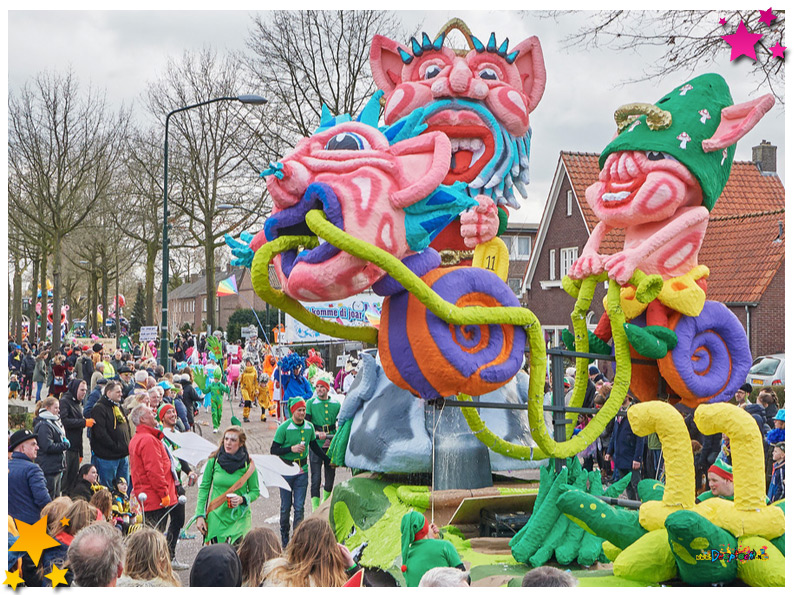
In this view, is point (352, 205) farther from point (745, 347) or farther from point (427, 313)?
point (745, 347)

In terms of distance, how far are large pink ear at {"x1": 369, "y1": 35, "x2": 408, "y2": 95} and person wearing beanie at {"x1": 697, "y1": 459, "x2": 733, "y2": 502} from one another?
4.19m

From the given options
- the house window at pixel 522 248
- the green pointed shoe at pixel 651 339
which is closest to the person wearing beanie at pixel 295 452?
the green pointed shoe at pixel 651 339

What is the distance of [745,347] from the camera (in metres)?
5.99

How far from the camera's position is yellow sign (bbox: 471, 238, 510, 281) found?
6.51 meters

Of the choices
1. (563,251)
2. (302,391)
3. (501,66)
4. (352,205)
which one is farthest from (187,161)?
(352,205)

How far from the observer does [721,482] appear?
5156 mm

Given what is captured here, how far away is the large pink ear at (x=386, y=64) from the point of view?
7.63 metres

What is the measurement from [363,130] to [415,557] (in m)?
2.54

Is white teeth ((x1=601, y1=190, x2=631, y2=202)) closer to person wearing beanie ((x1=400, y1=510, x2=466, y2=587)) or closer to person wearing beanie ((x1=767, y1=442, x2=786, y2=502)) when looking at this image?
person wearing beanie ((x1=400, y1=510, x2=466, y2=587))

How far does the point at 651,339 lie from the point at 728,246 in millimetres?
14095

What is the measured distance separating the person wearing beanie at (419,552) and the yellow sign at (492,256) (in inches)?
92.1

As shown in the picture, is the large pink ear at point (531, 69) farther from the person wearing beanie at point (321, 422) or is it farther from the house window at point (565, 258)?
the house window at point (565, 258)

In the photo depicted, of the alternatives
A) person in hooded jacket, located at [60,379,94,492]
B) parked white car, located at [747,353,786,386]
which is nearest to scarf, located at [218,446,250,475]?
person in hooded jacket, located at [60,379,94,492]

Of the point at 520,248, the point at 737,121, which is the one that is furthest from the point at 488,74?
the point at 520,248
